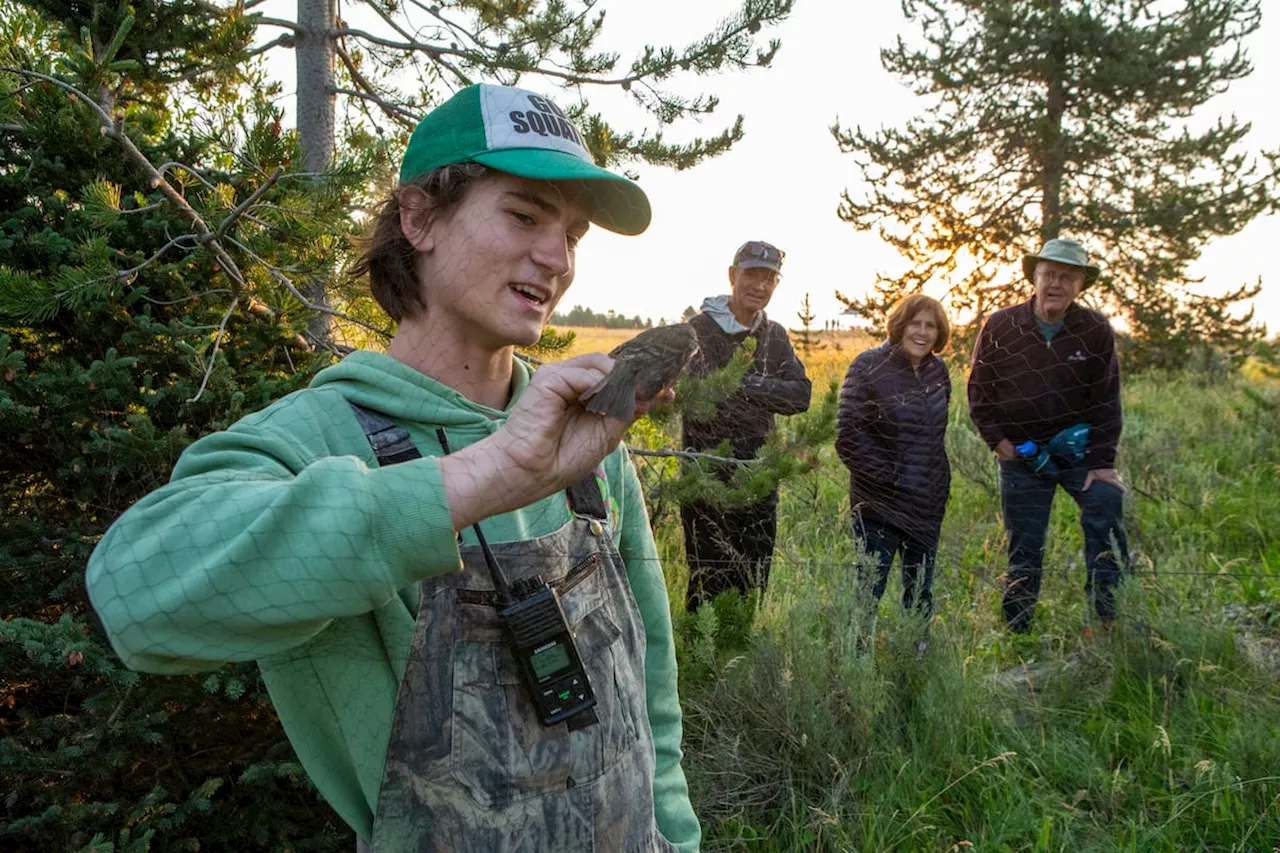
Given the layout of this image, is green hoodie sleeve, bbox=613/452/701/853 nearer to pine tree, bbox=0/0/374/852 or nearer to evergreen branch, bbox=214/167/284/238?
evergreen branch, bbox=214/167/284/238

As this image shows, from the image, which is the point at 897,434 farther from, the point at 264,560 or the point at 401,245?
the point at 264,560

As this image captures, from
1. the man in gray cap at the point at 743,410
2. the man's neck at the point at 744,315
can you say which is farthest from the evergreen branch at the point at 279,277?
the man's neck at the point at 744,315

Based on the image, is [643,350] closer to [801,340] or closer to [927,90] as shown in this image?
[801,340]

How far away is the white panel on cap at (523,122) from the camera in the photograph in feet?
4.07

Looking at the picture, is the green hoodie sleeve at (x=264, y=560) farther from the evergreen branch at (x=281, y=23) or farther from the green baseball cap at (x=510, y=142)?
the evergreen branch at (x=281, y=23)

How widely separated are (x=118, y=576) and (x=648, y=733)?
2.91 feet

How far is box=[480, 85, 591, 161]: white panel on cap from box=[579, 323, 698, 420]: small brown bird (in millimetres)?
356

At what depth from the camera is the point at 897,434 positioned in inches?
171

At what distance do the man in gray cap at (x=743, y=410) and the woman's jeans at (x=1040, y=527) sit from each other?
1.52 m

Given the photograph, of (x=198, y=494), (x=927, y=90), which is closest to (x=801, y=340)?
(x=198, y=494)

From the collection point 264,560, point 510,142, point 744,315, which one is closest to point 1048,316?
point 744,315

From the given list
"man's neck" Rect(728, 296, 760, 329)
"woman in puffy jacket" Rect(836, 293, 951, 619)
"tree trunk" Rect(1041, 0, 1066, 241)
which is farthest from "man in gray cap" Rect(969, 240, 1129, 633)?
"man's neck" Rect(728, 296, 760, 329)

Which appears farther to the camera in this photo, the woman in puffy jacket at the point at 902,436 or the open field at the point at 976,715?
the woman in puffy jacket at the point at 902,436

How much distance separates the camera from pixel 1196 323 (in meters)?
12.6
